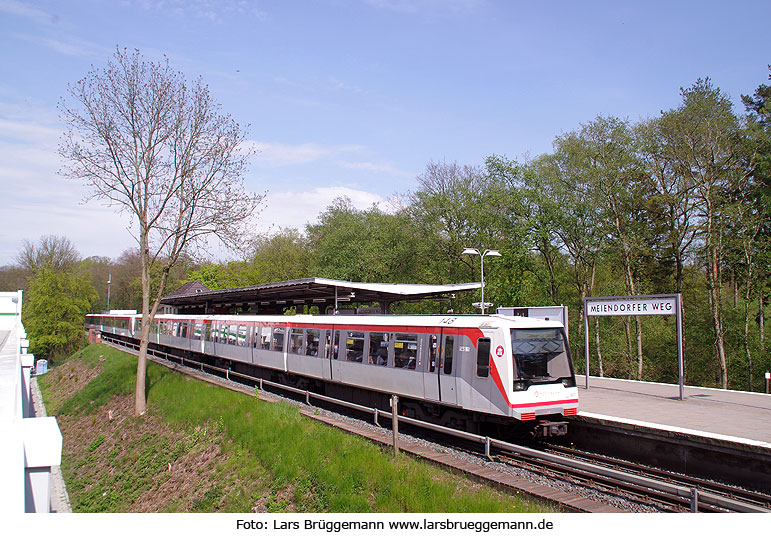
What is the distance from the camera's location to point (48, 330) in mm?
52969

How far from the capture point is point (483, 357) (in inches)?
450

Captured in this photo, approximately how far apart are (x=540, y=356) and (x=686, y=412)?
3.91 meters

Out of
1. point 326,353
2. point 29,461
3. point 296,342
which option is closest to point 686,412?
point 326,353

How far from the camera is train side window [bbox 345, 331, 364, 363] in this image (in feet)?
50.7

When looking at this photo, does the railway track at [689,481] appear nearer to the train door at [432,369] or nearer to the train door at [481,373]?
the train door at [481,373]

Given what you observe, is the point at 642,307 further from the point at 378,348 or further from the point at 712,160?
→ the point at 712,160

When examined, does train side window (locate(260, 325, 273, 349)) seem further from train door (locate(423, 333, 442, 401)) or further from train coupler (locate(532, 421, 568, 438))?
train coupler (locate(532, 421, 568, 438))

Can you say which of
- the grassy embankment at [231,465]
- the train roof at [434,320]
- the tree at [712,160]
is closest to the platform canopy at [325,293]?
the train roof at [434,320]

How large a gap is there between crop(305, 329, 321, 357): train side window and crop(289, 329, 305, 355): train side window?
377mm

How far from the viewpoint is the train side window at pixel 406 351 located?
13.4 metres
